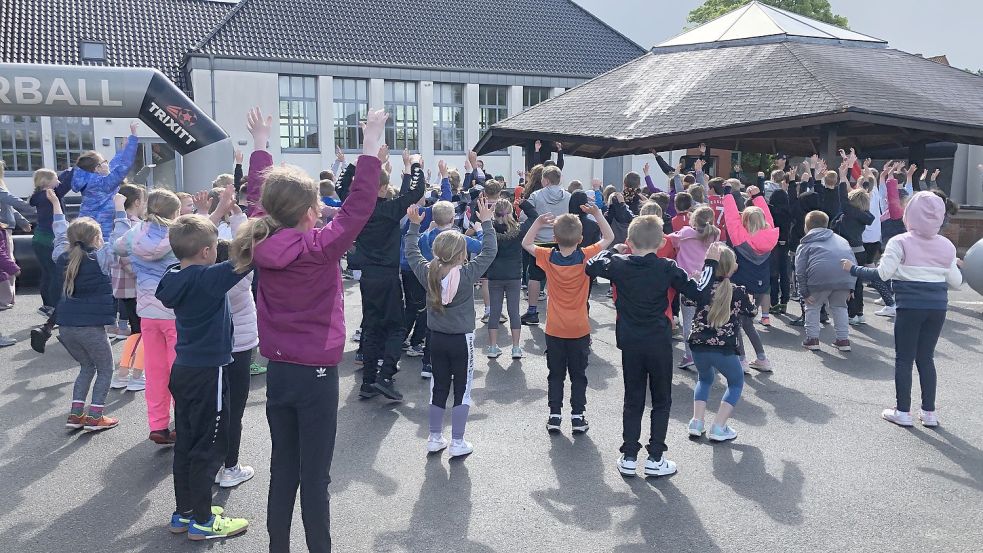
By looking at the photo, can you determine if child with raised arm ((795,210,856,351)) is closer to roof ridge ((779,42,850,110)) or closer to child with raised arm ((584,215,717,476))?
child with raised arm ((584,215,717,476))

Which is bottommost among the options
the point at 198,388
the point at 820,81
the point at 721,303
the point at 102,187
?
the point at 198,388

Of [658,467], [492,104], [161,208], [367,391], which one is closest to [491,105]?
[492,104]

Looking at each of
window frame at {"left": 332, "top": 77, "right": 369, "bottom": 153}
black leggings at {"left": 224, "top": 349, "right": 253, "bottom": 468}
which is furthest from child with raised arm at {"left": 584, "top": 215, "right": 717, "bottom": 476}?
window frame at {"left": 332, "top": 77, "right": 369, "bottom": 153}

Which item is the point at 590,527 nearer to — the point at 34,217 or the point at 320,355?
the point at 320,355

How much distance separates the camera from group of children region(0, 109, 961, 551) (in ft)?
11.0

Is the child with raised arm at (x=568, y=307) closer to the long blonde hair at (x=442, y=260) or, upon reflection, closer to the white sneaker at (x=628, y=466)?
the long blonde hair at (x=442, y=260)

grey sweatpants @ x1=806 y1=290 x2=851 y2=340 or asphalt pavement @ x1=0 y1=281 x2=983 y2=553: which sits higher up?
grey sweatpants @ x1=806 y1=290 x2=851 y2=340

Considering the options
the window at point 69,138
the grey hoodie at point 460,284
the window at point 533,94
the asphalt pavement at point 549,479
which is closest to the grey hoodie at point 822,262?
the asphalt pavement at point 549,479

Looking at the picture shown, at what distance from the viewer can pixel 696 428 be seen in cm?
578

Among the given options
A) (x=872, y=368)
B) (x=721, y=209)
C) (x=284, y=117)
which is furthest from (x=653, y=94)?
(x=284, y=117)

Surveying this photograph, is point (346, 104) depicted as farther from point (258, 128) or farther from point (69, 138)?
point (258, 128)

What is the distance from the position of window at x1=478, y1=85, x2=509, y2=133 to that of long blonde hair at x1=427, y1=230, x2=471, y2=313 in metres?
29.4

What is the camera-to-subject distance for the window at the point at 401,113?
107 ft

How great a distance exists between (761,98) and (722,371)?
33.0 ft
